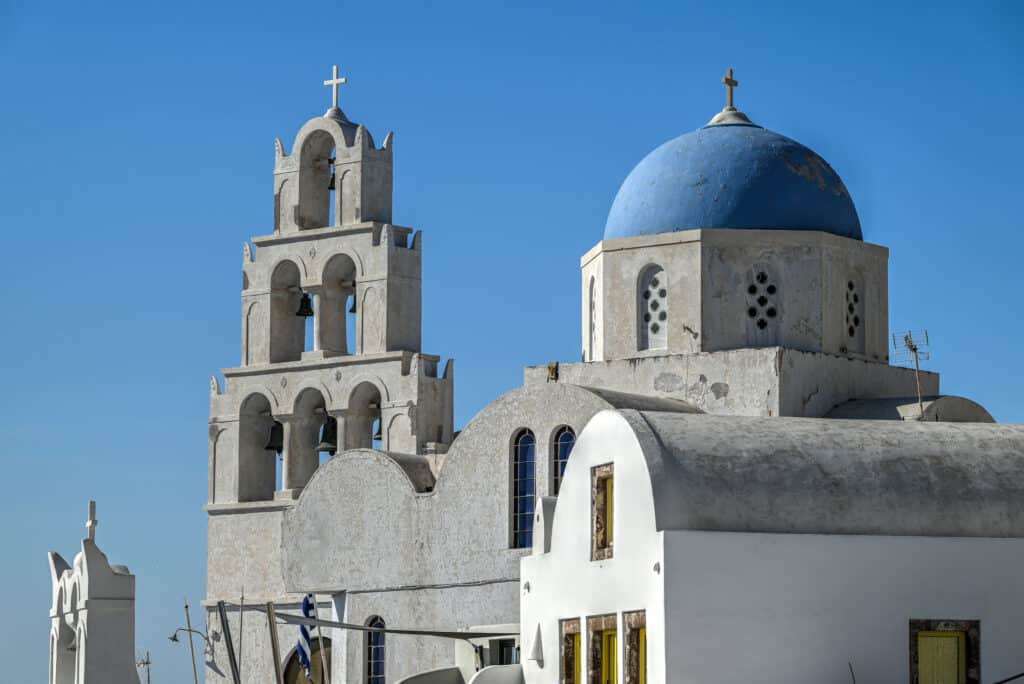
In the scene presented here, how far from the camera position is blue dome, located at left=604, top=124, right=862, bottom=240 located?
100.0 feet

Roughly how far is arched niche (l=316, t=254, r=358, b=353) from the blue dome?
556 centimetres

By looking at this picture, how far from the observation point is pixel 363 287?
114 feet

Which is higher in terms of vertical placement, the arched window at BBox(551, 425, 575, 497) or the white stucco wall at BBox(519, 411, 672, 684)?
the arched window at BBox(551, 425, 575, 497)

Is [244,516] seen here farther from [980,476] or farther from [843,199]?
[980,476]

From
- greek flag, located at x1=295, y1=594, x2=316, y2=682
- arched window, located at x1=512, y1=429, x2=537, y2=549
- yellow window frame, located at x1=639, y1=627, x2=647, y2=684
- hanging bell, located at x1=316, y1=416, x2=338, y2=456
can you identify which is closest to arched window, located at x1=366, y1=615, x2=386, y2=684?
greek flag, located at x1=295, y1=594, x2=316, y2=682

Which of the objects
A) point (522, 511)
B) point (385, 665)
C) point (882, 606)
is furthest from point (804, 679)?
point (385, 665)

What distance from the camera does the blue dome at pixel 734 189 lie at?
1200 inches

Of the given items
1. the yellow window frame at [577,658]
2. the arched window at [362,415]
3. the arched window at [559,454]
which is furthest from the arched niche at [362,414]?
the yellow window frame at [577,658]

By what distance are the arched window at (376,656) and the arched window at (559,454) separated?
3950mm

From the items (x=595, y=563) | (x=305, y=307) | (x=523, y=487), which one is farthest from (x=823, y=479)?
(x=305, y=307)

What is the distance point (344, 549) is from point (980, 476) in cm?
1104

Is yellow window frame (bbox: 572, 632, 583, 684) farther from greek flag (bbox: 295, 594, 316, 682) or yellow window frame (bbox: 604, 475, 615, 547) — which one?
greek flag (bbox: 295, 594, 316, 682)

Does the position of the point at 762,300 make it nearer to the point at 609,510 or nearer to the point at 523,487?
Answer: the point at 523,487

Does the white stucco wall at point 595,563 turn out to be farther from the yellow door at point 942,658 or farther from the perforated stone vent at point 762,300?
the perforated stone vent at point 762,300
